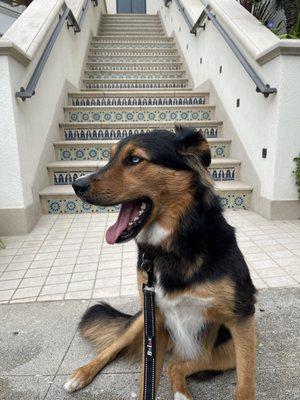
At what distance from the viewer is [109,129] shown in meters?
5.55

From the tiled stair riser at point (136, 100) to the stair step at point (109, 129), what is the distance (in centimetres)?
80

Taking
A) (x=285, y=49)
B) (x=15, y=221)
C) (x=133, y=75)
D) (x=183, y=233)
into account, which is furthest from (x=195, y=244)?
Result: (x=133, y=75)

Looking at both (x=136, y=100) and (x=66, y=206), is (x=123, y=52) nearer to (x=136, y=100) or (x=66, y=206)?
(x=136, y=100)

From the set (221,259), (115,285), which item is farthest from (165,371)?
(115,285)

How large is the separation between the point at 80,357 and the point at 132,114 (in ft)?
15.2

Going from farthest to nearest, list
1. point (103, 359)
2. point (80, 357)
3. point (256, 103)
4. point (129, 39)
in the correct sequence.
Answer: point (129, 39)
point (256, 103)
point (80, 357)
point (103, 359)

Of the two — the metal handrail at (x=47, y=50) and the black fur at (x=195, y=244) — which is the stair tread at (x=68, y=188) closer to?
the metal handrail at (x=47, y=50)

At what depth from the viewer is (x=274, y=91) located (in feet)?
12.8

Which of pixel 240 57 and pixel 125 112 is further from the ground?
pixel 240 57

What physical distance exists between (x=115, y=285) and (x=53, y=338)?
0.75 metres

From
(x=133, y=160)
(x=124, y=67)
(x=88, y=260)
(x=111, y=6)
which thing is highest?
(x=111, y=6)

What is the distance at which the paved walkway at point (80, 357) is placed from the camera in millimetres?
1740

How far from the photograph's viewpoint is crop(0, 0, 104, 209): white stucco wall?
3.73m

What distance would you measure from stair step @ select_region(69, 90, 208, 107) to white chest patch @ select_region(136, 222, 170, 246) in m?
4.96
